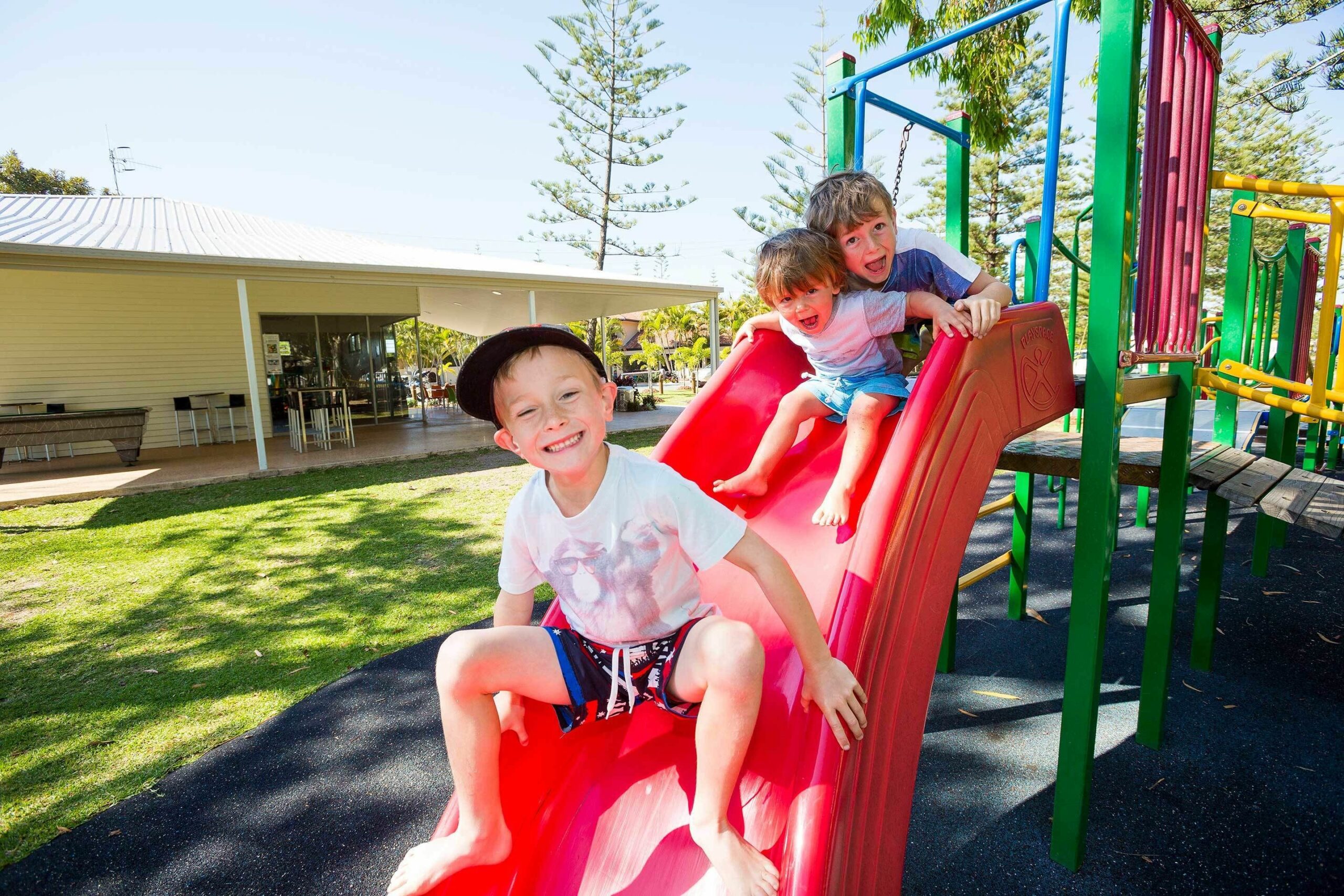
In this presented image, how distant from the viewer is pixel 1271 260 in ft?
17.8

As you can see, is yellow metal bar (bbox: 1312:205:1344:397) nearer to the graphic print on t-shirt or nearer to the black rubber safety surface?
the black rubber safety surface

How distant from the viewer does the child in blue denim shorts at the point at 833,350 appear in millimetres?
1888

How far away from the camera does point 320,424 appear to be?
11.4 m

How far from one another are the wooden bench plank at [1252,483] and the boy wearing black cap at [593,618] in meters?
1.78

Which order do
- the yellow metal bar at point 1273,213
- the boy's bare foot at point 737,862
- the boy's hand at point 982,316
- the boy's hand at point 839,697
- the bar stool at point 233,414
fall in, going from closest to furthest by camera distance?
the boy's bare foot at point 737,862, the boy's hand at point 839,697, the boy's hand at point 982,316, the yellow metal bar at point 1273,213, the bar stool at point 233,414

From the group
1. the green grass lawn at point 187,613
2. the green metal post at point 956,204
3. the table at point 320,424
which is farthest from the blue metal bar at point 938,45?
the table at point 320,424

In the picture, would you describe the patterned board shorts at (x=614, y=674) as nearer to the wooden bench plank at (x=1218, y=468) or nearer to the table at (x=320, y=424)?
the wooden bench plank at (x=1218, y=468)

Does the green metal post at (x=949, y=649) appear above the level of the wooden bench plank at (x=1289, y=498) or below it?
below

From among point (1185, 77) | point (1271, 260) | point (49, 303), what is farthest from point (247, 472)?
point (1271, 260)

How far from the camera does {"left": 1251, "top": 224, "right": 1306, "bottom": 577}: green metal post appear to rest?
12.6 feet

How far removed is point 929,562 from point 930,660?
0.21m

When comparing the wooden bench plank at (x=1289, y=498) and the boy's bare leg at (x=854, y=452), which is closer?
the boy's bare leg at (x=854, y=452)

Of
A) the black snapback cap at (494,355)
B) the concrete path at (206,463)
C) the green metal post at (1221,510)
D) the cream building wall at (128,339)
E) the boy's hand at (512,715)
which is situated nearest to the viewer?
the black snapback cap at (494,355)

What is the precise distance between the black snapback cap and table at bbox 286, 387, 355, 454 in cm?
1035
